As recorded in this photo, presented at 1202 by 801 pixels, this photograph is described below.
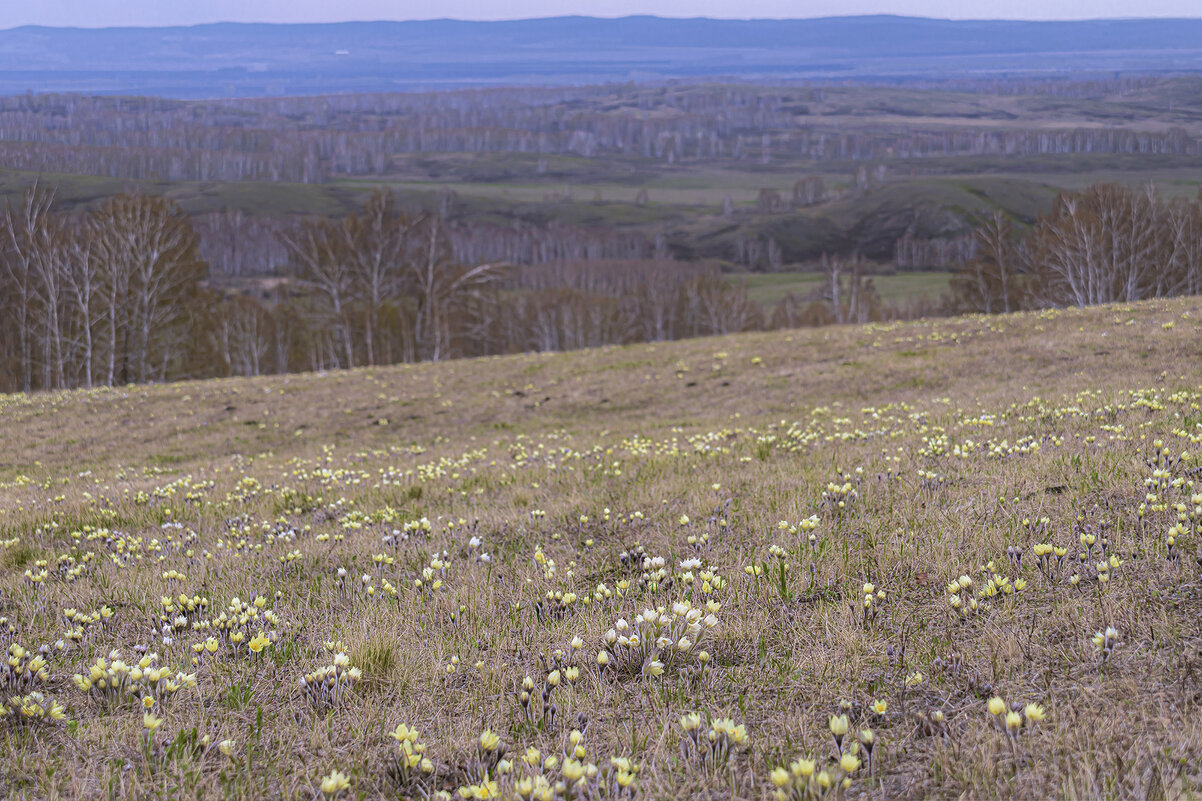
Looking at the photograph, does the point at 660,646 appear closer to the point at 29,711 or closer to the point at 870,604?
the point at 870,604

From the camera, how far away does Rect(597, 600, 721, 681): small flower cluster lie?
447 cm

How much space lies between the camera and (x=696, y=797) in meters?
3.32

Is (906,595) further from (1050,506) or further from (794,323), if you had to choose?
(794,323)

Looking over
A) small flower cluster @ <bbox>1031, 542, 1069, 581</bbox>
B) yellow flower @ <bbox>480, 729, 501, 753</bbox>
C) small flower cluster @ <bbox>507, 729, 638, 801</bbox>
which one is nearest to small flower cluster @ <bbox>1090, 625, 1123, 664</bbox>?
small flower cluster @ <bbox>1031, 542, 1069, 581</bbox>

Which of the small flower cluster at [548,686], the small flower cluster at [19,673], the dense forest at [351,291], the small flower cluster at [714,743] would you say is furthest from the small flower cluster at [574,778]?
the dense forest at [351,291]

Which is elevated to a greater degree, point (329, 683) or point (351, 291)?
point (329, 683)

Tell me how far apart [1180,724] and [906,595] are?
1881 millimetres

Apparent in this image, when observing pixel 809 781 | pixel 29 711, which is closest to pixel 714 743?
pixel 809 781

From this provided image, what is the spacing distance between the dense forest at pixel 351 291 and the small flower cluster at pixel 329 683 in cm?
5215

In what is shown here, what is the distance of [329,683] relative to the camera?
4297mm

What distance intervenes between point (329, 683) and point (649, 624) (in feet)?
6.00

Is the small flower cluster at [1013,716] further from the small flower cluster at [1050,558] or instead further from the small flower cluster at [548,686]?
the small flower cluster at [548,686]

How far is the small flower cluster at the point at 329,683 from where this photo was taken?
4238 millimetres

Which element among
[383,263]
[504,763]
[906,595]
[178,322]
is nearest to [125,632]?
[504,763]
